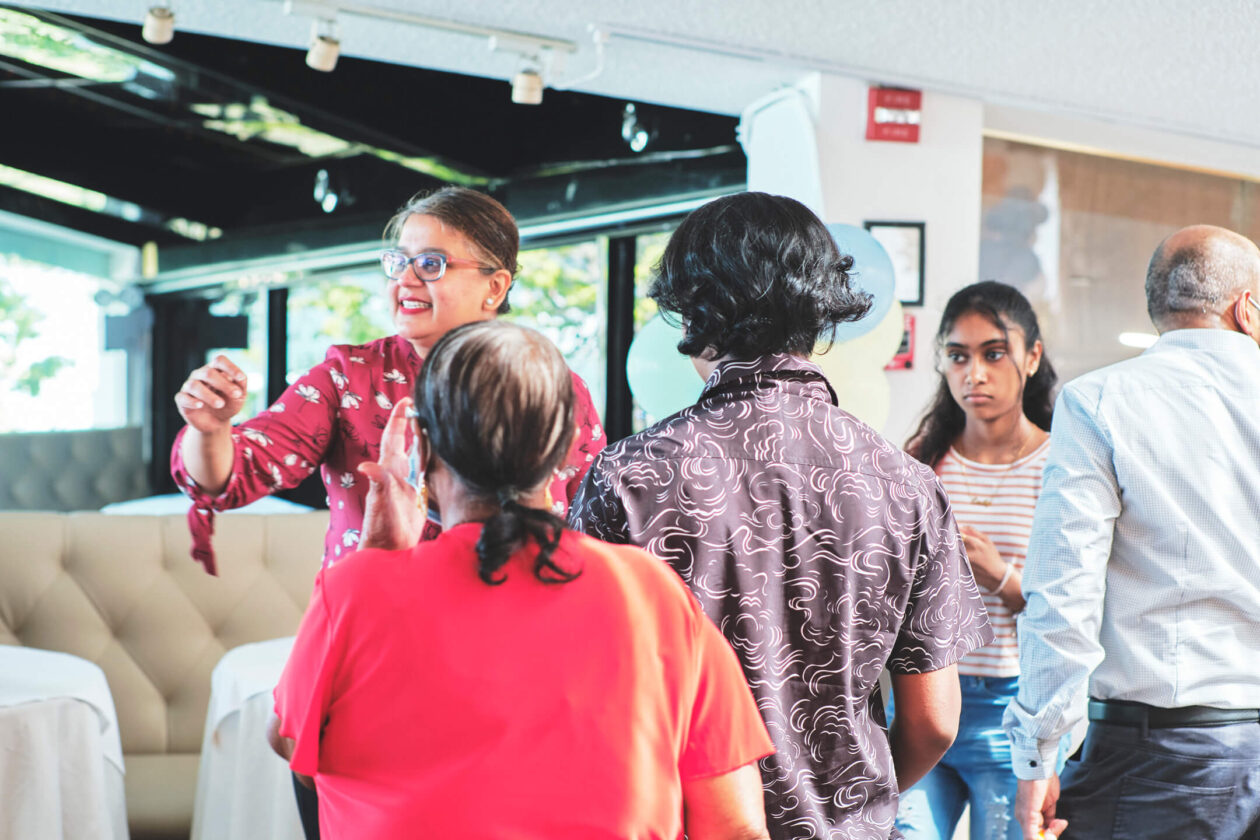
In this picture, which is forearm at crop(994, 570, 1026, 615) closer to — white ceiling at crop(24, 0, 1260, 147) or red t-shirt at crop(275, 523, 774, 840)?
red t-shirt at crop(275, 523, 774, 840)

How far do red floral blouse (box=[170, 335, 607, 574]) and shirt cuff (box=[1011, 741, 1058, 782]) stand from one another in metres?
0.85

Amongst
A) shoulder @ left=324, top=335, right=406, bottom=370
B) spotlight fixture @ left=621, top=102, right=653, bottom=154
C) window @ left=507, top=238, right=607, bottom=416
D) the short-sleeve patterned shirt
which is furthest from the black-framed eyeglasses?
window @ left=507, top=238, right=607, bottom=416

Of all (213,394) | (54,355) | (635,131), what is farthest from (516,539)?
(54,355)

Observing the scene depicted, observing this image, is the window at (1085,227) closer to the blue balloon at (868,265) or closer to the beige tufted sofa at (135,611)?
the blue balloon at (868,265)

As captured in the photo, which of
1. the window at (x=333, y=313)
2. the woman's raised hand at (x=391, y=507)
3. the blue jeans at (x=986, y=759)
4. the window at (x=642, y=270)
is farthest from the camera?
the window at (x=333, y=313)

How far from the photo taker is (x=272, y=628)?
346 centimetres

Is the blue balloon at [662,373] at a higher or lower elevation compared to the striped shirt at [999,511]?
higher

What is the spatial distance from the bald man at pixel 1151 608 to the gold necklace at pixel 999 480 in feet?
1.81

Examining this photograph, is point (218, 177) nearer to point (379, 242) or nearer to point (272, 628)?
point (379, 242)

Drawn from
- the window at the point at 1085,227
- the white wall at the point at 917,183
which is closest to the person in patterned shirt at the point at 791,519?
the white wall at the point at 917,183

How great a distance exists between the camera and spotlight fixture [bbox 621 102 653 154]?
4809 mm

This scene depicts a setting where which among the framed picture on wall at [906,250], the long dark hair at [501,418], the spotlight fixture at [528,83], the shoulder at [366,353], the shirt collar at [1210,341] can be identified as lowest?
the long dark hair at [501,418]

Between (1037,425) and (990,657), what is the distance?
2.16 feet

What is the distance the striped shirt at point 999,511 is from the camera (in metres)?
2.19
